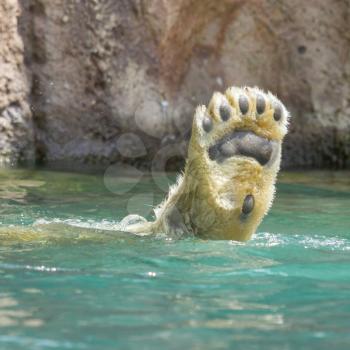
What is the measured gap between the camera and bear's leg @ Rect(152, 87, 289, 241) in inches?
126

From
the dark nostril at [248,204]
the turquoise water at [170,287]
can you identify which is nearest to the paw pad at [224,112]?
the dark nostril at [248,204]

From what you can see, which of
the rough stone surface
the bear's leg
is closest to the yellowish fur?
the bear's leg

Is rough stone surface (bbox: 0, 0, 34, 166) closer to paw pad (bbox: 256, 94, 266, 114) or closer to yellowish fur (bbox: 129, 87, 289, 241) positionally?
yellowish fur (bbox: 129, 87, 289, 241)

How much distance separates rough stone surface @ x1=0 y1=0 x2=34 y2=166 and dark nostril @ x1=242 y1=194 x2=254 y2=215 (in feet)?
13.3

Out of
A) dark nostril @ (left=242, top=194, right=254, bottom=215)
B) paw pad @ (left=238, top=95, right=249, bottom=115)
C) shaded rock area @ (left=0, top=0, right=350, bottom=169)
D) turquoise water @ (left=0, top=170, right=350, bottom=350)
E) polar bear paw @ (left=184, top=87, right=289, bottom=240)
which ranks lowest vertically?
turquoise water @ (left=0, top=170, right=350, bottom=350)

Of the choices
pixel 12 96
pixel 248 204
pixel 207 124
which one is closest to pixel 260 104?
pixel 207 124

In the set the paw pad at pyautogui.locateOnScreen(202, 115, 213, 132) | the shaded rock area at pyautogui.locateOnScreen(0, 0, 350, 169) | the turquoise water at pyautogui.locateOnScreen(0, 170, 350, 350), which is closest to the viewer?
the turquoise water at pyautogui.locateOnScreen(0, 170, 350, 350)

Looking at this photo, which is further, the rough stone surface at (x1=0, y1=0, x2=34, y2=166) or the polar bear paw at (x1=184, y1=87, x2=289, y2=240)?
the rough stone surface at (x1=0, y1=0, x2=34, y2=166)

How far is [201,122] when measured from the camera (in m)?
3.22

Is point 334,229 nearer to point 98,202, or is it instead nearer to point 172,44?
point 98,202

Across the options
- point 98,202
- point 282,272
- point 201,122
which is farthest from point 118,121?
point 282,272

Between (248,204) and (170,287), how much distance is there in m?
0.72

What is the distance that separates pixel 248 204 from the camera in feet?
10.6

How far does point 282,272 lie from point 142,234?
2.42 ft
